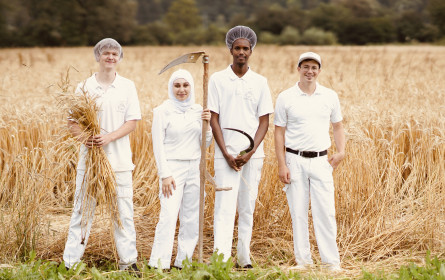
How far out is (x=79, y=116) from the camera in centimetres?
421

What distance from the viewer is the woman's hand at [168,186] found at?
4246 mm

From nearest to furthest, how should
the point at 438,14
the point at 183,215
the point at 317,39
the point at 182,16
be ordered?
the point at 183,215, the point at 438,14, the point at 317,39, the point at 182,16

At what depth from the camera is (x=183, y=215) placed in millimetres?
4457

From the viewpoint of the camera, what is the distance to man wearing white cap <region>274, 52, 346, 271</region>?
14.0 ft

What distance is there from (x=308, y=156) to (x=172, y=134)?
1.10 metres

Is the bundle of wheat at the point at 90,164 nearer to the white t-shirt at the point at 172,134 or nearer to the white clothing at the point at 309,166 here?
the white t-shirt at the point at 172,134

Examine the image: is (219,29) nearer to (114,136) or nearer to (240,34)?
(240,34)

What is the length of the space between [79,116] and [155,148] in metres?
0.64

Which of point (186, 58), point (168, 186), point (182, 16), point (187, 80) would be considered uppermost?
point (182, 16)

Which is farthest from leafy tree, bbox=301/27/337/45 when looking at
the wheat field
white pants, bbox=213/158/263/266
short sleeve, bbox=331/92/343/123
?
white pants, bbox=213/158/263/266

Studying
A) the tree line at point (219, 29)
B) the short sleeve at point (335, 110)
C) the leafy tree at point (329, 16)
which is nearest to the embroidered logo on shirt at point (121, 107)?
the short sleeve at point (335, 110)

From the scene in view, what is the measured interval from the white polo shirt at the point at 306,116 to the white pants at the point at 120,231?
1350 mm

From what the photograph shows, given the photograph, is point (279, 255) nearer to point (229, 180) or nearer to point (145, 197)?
point (229, 180)

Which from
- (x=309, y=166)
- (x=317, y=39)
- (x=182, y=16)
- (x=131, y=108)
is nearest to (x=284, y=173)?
(x=309, y=166)
